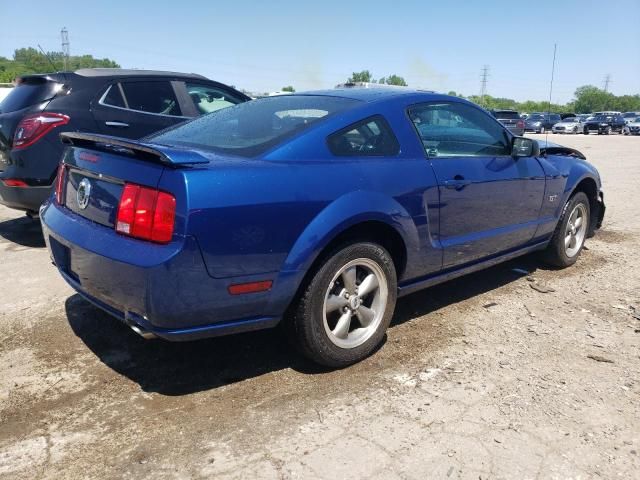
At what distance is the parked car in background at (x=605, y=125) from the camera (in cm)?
3994

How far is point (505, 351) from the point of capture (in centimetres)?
339

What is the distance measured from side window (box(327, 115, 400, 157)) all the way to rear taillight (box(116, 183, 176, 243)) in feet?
3.28

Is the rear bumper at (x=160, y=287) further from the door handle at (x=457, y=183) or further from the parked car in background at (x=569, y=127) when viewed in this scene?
the parked car in background at (x=569, y=127)

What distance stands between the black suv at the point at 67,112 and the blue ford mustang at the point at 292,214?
2.07 meters

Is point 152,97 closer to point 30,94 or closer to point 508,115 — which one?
point 30,94

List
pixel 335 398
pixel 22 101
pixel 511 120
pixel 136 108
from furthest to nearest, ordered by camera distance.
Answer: pixel 511 120 → pixel 136 108 → pixel 22 101 → pixel 335 398

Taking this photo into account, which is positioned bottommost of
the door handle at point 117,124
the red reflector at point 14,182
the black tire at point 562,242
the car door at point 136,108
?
the black tire at point 562,242

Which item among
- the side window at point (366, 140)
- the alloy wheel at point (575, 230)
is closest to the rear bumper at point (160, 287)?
the side window at point (366, 140)

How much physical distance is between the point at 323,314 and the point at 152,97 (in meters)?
3.97

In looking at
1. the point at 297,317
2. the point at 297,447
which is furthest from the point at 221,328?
the point at 297,447

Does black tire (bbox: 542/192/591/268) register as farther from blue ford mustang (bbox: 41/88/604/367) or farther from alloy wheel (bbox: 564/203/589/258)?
blue ford mustang (bbox: 41/88/604/367)

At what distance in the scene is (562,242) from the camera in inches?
197

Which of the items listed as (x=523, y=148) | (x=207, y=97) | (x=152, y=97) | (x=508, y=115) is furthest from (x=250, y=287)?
(x=508, y=115)

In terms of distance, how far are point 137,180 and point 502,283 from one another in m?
3.33
